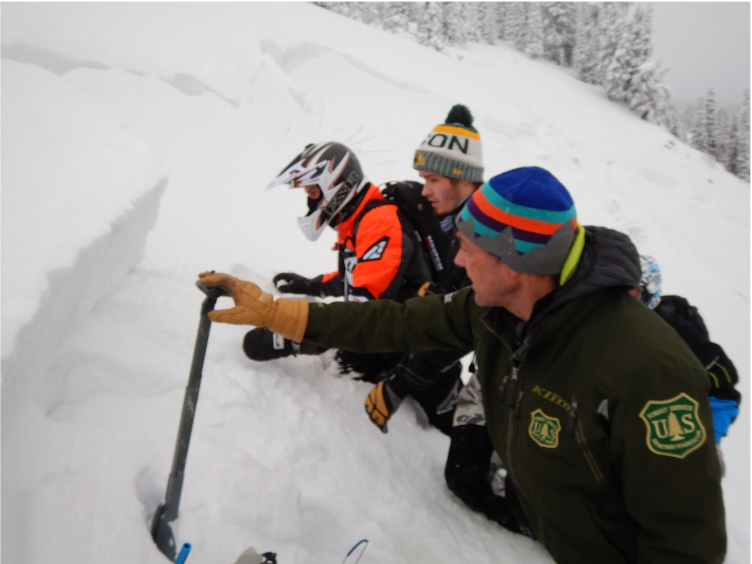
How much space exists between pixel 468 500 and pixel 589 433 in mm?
1405

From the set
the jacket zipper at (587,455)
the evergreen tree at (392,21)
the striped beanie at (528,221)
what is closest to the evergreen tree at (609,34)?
the evergreen tree at (392,21)

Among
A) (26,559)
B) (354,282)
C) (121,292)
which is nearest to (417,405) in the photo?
(354,282)

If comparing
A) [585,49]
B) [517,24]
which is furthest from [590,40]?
[517,24]

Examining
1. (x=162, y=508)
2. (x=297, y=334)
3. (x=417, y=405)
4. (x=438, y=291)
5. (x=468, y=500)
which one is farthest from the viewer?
(x=417, y=405)

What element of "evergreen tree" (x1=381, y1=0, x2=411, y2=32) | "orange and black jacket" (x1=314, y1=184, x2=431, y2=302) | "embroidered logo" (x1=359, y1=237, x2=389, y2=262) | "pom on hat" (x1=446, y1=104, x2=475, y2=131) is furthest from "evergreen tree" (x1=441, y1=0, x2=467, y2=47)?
"embroidered logo" (x1=359, y1=237, x2=389, y2=262)

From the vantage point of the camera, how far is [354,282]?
9.84ft

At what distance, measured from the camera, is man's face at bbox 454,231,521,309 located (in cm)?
178

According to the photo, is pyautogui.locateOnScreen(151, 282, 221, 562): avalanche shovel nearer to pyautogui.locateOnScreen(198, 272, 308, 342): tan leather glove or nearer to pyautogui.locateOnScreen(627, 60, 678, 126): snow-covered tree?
pyautogui.locateOnScreen(198, 272, 308, 342): tan leather glove

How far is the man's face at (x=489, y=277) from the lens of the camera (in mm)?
1776

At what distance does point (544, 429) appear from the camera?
1.79 m

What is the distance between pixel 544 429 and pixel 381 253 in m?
1.57

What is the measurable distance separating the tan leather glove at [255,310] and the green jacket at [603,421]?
2.92 ft

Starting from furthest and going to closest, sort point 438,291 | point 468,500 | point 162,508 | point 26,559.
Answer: point 438,291, point 468,500, point 162,508, point 26,559

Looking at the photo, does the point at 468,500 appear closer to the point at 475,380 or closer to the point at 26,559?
the point at 475,380
